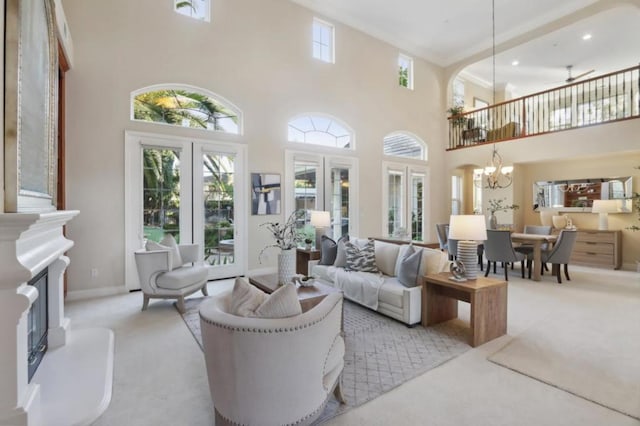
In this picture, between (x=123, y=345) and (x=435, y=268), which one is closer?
(x=123, y=345)

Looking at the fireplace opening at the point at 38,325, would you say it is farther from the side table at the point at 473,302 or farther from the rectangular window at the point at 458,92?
the rectangular window at the point at 458,92

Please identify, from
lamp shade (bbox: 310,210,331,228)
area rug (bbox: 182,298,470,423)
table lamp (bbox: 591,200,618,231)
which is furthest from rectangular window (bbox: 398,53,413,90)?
area rug (bbox: 182,298,470,423)

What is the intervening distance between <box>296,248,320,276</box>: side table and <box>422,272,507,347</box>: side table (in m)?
2.00

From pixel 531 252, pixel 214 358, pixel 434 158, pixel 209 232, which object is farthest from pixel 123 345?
pixel 434 158

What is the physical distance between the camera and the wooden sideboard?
6.34 metres

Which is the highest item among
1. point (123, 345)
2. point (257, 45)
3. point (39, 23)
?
point (257, 45)

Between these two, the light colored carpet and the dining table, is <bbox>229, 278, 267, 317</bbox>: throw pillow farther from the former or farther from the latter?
the dining table

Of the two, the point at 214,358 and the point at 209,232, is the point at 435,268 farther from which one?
the point at 209,232

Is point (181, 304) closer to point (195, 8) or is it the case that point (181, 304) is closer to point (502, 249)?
point (195, 8)

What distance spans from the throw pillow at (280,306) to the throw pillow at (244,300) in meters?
0.06

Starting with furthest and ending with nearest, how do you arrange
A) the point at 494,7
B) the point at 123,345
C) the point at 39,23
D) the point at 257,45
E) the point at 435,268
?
the point at 494,7 < the point at 257,45 < the point at 435,268 < the point at 123,345 < the point at 39,23

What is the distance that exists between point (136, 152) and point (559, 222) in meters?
8.78

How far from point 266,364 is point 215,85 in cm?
497

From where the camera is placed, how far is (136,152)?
4617 millimetres
